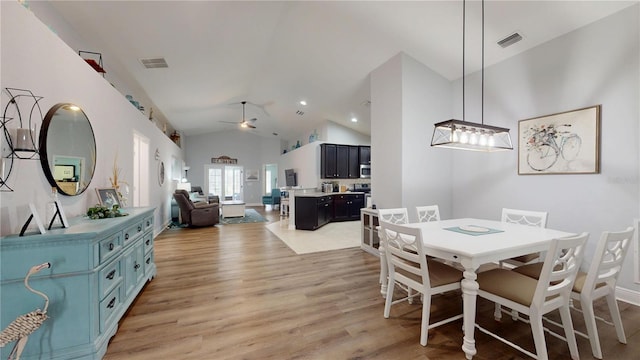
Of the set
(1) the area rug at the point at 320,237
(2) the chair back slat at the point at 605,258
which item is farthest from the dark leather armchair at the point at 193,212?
(2) the chair back slat at the point at 605,258

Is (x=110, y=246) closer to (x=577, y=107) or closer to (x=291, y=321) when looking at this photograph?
(x=291, y=321)

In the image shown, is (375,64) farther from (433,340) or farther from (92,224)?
(92,224)

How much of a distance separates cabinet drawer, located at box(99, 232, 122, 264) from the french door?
882 centimetres

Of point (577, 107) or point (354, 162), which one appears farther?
point (354, 162)

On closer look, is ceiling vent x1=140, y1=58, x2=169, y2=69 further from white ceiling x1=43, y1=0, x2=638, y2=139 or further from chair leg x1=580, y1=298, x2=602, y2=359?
chair leg x1=580, y1=298, x2=602, y2=359

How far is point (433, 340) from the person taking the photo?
6.34 feet

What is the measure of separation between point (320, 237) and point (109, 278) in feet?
12.5

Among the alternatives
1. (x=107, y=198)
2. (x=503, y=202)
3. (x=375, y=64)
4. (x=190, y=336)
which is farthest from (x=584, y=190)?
(x=107, y=198)

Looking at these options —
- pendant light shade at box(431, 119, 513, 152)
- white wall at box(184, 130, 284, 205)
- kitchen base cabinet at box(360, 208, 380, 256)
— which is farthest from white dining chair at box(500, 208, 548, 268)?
white wall at box(184, 130, 284, 205)

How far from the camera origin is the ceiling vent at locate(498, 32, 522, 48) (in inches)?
115

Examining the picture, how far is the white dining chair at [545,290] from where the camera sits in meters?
1.57

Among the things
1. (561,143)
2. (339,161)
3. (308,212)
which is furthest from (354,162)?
(561,143)

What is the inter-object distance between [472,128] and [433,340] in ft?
6.15

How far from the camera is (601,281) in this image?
178 centimetres
